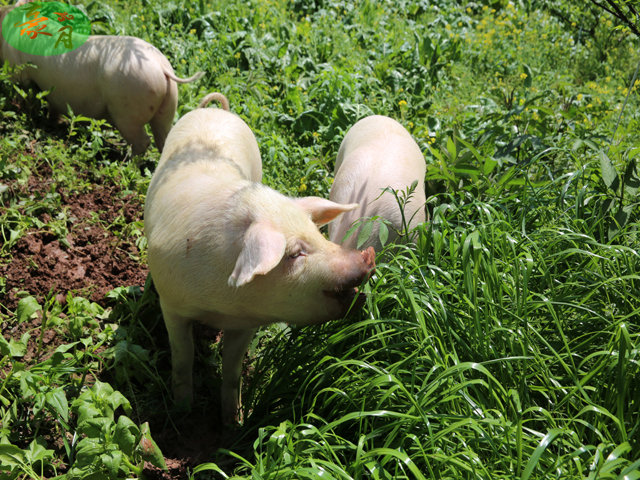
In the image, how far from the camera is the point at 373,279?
2797 mm

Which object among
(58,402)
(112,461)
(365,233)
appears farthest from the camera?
(365,233)

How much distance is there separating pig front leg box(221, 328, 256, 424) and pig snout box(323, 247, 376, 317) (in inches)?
26.9

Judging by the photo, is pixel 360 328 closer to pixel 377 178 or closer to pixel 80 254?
pixel 377 178

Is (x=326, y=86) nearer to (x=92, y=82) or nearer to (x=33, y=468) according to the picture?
(x=92, y=82)

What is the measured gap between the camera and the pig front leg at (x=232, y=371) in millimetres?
2990

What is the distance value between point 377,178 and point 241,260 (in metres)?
1.48

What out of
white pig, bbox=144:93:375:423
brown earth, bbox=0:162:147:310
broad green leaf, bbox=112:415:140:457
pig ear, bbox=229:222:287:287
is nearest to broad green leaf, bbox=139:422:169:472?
broad green leaf, bbox=112:415:140:457

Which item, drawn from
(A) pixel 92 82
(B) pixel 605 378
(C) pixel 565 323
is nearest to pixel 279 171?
(A) pixel 92 82

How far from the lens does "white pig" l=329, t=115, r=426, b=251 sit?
10.7 feet

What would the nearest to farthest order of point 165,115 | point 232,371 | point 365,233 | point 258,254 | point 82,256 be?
point 258,254 → point 365,233 → point 232,371 → point 82,256 → point 165,115

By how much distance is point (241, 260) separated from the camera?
227 cm

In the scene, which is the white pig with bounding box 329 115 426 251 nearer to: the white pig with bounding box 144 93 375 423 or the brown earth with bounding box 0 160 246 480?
the white pig with bounding box 144 93 375 423

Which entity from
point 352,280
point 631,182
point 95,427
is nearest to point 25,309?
point 95,427

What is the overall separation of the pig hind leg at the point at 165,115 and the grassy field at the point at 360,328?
0.21 metres
